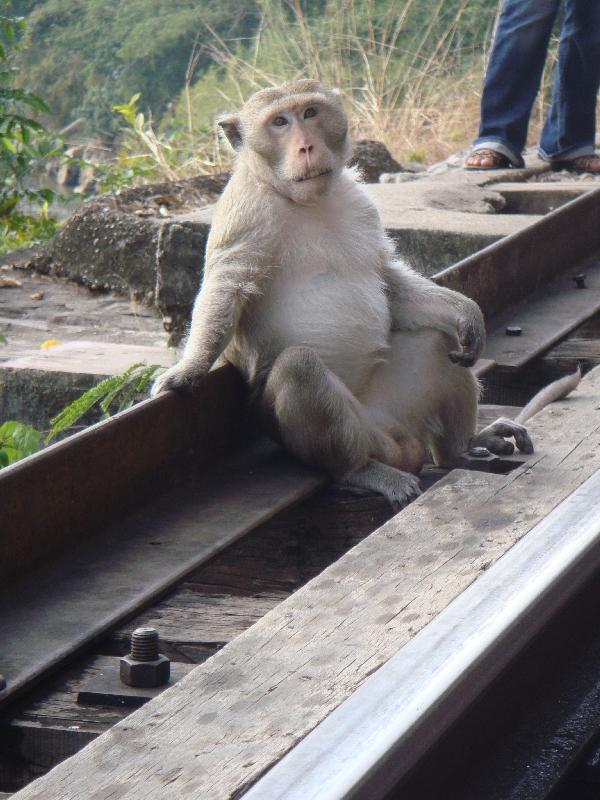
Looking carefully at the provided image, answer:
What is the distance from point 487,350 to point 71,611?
2.07m

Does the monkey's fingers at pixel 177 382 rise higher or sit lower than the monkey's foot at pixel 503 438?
higher

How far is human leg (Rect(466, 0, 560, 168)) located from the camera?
679cm

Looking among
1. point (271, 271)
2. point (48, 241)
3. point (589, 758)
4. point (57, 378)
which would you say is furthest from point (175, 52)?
point (589, 758)

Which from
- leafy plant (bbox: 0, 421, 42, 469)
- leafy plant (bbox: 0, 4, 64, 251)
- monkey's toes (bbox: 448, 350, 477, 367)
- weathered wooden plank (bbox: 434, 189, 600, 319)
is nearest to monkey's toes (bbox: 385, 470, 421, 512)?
monkey's toes (bbox: 448, 350, 477, 367)

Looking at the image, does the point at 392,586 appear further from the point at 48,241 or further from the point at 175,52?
the point at 175,52

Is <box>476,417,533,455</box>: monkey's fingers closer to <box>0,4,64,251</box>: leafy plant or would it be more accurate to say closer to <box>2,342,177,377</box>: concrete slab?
<box>2,342,177,377</box>: concrete slab

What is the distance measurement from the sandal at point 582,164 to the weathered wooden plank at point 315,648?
4447 mm

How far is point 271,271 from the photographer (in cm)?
345

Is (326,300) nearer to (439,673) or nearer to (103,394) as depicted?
(103,394)

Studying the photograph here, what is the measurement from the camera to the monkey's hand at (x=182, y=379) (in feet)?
10.1

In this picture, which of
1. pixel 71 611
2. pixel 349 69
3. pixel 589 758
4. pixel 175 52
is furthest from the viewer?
pixel 175 52

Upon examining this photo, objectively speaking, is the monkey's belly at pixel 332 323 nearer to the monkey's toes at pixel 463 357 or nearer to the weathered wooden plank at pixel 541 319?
the monkey's toes at pixel 463 357

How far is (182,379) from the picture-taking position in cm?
310

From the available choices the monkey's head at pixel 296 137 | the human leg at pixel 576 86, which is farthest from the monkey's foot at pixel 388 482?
the human leg at pixel 576 86
